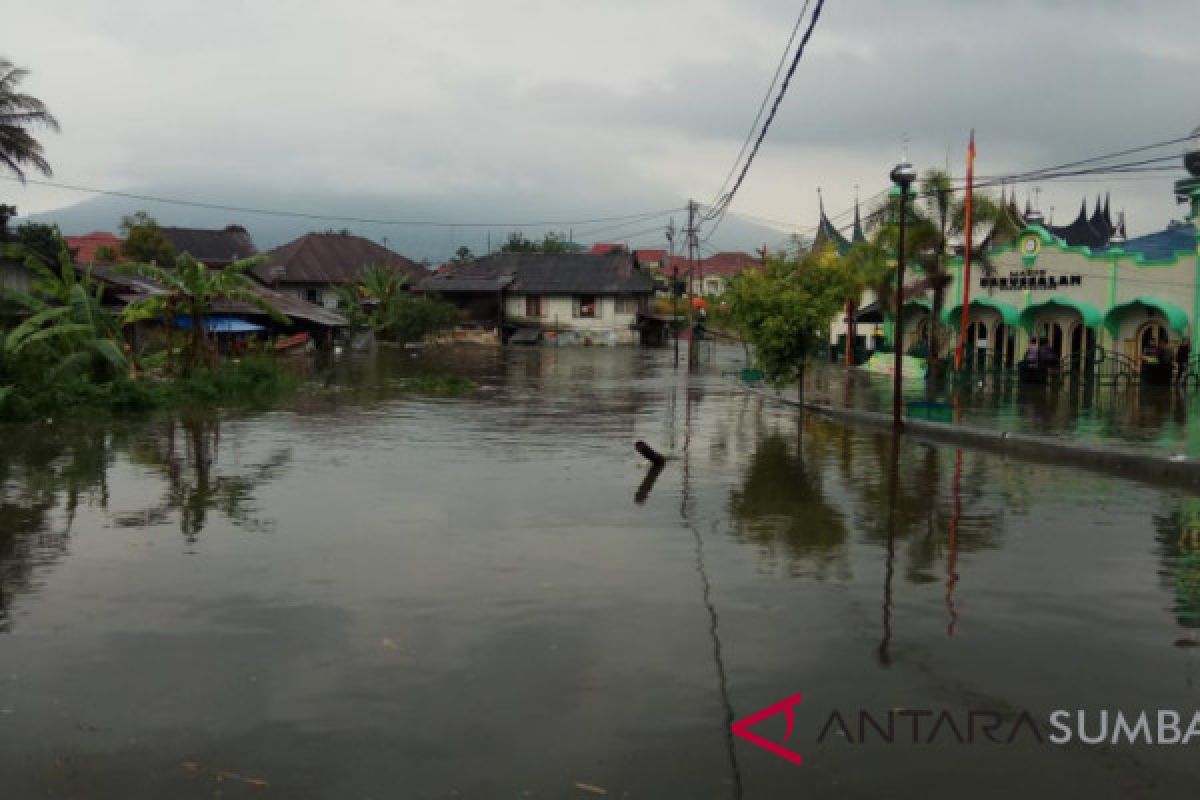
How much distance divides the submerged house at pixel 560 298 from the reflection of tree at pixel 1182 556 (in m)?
62.4

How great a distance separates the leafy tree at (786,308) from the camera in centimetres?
2516

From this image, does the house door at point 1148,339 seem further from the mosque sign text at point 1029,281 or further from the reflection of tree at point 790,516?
the reflection of tree at point 790,516

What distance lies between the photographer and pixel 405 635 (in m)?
8.34

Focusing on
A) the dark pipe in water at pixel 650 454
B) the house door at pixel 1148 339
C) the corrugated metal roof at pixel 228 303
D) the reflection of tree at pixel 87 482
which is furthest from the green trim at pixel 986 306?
the reflection of tree at pixel 87 482

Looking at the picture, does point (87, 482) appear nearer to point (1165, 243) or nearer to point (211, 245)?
point (1165, 243)

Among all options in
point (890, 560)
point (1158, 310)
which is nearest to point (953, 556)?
point (890, 560)

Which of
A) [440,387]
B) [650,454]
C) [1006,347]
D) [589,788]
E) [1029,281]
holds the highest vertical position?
[1029,281]

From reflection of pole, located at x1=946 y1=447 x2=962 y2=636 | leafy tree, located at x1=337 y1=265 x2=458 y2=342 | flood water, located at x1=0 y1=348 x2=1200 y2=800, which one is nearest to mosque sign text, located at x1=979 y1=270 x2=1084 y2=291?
flood water, located at x1=0 y1=348 x2=1200 y2=800

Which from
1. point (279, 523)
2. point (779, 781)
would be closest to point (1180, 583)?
point (779, 781)

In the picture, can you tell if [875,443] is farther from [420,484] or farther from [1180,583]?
[1180,583]

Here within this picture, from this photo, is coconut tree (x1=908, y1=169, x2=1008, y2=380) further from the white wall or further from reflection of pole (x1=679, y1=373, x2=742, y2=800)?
the white wall

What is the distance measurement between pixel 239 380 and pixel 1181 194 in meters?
27.8

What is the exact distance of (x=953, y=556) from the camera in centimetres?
1107

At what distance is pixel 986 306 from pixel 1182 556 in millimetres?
28300
